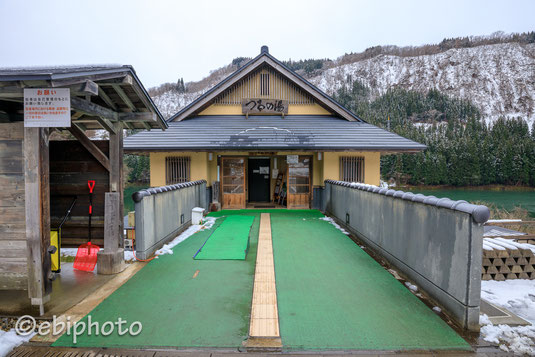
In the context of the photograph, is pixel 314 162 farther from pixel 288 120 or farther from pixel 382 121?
pixel 382 121

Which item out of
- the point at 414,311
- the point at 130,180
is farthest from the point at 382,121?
the point at 414,311

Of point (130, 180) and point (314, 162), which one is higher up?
point (314, 162)

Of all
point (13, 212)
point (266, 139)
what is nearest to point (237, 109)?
point (266, 139)

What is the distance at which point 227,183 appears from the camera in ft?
34.3

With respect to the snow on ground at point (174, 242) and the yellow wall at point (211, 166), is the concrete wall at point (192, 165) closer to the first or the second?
the yellow wall at point (211, 166)

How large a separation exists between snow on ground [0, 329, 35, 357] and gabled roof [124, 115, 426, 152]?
6694 millimetres

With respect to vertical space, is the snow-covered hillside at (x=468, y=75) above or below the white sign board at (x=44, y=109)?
above

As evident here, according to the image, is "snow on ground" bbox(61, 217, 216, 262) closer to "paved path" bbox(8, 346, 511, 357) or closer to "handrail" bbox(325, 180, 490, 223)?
"paved path" bbox(8, 346, 511, 357)

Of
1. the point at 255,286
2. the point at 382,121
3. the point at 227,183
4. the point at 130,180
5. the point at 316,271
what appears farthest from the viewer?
the point at 382,121

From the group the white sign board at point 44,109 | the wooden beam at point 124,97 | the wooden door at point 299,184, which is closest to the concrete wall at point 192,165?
the wooden door at point 299,184

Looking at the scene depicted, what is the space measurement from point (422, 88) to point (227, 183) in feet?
284

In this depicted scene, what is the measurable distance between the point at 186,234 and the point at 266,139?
14.3ft

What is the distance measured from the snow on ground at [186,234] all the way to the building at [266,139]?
90.8 inches

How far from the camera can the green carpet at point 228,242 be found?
4941mm
